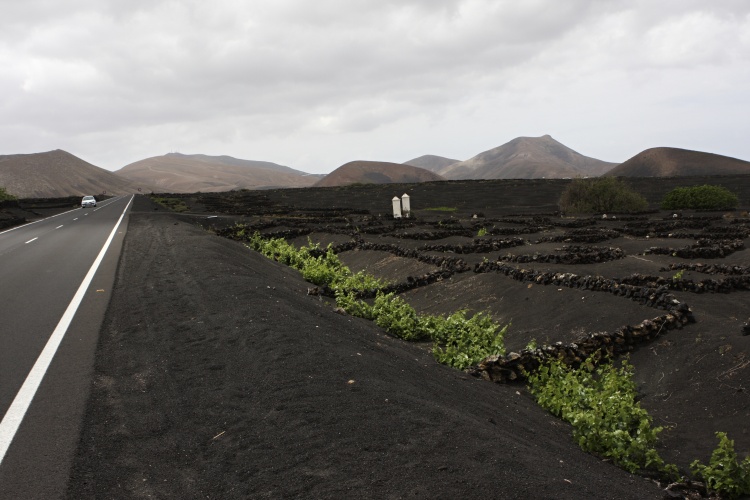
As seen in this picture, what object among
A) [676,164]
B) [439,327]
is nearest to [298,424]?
[439,327]

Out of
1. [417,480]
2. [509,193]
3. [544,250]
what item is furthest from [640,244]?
[509,193]

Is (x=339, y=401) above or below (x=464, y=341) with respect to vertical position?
above

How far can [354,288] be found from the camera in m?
15.8

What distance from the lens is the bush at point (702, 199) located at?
4003cm

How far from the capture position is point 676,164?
427 feet

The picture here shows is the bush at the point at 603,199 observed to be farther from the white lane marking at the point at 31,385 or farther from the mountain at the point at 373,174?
the mountain at the point at 373,174

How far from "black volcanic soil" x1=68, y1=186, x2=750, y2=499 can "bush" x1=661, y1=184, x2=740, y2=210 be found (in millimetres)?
32426

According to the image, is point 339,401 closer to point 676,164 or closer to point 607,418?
point 607,418

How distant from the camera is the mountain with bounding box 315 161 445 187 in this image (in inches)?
7136

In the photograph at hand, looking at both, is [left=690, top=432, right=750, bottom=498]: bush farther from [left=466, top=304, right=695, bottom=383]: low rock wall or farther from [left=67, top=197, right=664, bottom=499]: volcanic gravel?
[left=466, top=304, right=695, bottom=383]: low rock wall

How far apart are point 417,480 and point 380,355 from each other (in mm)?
3780

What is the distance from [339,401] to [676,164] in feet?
467

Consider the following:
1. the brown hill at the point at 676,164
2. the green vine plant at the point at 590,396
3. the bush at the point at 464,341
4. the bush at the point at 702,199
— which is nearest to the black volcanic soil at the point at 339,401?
the green vine plant at the point at 590,396

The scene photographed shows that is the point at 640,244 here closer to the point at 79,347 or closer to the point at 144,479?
the point at 79,347
